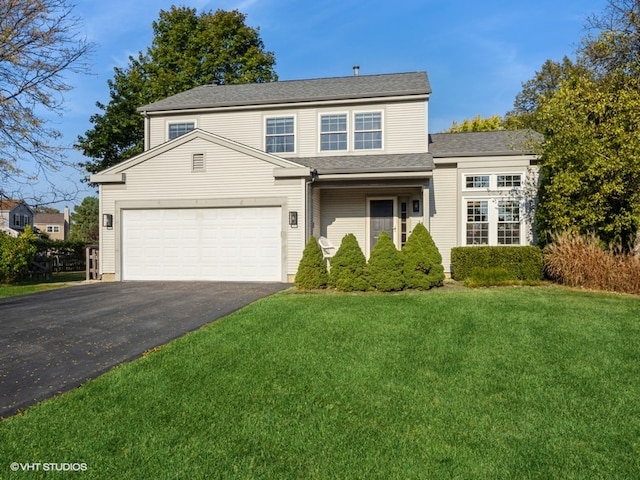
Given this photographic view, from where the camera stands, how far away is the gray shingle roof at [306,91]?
14.7 m

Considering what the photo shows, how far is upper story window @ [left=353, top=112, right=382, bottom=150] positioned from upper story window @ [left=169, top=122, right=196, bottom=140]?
626cm

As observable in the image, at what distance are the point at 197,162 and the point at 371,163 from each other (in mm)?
5380

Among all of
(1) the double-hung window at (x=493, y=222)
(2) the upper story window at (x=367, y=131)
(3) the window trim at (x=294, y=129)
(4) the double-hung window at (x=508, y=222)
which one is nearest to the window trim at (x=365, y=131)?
(2) the upper story window at (x=367, y=131)

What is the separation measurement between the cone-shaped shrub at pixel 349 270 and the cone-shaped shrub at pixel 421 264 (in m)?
1.08

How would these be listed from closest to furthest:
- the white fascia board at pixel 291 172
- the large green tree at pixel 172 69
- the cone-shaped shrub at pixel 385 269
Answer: the cone-shaped shrub at pixel 385 269
the white fascia board at pixel 291 172
the large green tree at pixel 172 69

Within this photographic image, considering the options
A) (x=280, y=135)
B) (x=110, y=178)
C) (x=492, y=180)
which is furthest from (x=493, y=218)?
(x=110, y=178)

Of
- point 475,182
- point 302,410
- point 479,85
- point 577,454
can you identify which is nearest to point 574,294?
point 475,182

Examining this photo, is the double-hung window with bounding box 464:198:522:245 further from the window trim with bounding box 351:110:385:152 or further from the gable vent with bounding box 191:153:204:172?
the gable vent with bounding box 191:153:204:172

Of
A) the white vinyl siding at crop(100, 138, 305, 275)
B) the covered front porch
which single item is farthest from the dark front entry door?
the white vinyl siding at crop(100, 138, 305, 275)

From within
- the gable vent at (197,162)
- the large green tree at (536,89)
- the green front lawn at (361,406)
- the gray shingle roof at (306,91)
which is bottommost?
the green front lawn at (361,406)

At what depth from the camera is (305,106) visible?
15.0m

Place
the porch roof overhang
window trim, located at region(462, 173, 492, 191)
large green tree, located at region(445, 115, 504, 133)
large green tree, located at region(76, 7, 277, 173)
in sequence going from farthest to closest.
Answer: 1. large green tree, located at region(445, 115, 504, 133)
2. large green tree, located at region(76, 7, 277, 173)
3. window trim, located at region(462, 173, 492, 191)
4. the porch roof overhang

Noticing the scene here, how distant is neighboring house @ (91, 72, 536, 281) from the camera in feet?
41.9

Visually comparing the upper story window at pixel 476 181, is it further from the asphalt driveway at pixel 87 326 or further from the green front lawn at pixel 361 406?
the green front lawn at pixel 361 406
